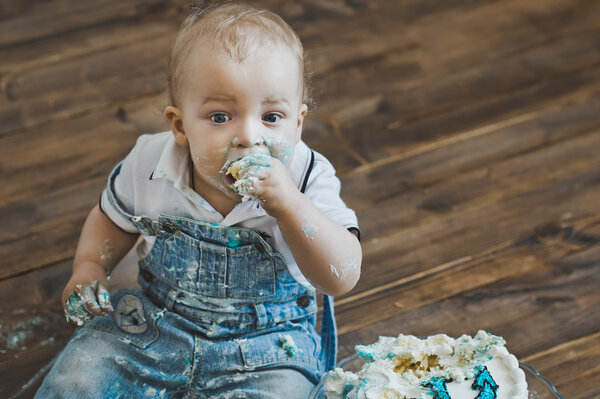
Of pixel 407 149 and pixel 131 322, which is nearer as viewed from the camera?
pixel 131 322

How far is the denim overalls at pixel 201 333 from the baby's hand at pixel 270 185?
104mm

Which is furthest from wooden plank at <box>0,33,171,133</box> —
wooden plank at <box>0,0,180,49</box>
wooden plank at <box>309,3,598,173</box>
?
wooden plank at <box>309,3,598,173</box>

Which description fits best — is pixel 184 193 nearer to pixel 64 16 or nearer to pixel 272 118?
pixel 272 118

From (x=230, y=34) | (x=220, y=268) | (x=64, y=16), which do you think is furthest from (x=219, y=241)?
(x=64, y=16)

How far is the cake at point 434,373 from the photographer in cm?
90

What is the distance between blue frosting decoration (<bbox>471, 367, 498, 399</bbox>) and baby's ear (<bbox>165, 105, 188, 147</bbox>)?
493 millimetres

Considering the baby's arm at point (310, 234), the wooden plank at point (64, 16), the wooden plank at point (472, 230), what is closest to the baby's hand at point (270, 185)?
the baby's arm at point (310, 234)

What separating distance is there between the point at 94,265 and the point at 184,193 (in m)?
0.19

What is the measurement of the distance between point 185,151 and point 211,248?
149 millimetres

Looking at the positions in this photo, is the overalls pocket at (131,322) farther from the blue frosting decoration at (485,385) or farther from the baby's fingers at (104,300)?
the blue frosting decoration at (485,385)

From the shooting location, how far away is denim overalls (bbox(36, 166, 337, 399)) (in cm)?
100

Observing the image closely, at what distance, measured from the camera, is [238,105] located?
0.90 meters

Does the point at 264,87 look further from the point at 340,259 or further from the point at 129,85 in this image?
the point at 129,85

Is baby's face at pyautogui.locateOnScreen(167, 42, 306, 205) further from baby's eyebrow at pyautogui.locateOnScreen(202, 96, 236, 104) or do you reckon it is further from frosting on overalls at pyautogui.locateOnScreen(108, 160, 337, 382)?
frosting on overalls at pyautogui.locateOnScreen(108, 160, 337, 382)
